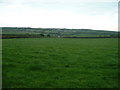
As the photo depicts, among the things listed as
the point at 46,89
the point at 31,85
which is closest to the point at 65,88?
the point at 46,89

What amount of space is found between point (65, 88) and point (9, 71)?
5.54 meters

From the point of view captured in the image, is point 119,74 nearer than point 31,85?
A: No

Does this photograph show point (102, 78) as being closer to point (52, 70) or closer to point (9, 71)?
point (52, 70)

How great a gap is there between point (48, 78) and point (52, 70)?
2.40 m

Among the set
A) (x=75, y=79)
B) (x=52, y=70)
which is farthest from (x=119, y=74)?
(x=52, y=70)

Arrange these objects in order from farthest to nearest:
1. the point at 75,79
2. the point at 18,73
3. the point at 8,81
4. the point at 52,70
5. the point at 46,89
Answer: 1. the point at 52,70
2. the point at 18,73
3. the point at 75,79
4. the point at 8,81
5. the point at 46,89

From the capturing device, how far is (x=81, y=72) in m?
14.5

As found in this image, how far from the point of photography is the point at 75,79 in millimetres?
12508

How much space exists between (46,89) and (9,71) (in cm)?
512

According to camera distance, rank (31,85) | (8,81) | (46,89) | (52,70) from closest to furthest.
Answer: (46,89)
(31,85)
(8,81)
(52,70)

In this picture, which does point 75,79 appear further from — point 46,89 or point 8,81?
point 8,81

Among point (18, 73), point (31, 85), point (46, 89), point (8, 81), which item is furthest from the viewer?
point (18, 73)

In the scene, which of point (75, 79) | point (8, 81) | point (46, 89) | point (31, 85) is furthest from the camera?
point (75, 79)

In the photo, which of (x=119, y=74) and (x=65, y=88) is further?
(x=119, y=74)
